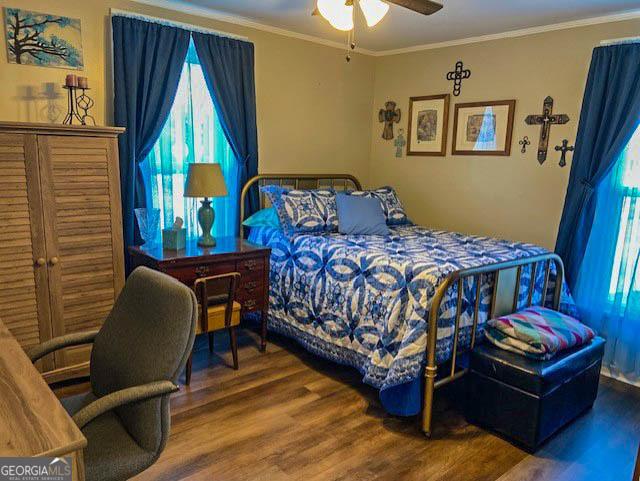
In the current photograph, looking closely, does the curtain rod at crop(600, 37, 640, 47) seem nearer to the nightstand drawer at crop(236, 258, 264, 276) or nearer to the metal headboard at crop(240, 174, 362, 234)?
the metal headboard at crop(240, 174, 362, 234)

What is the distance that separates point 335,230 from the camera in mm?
3465

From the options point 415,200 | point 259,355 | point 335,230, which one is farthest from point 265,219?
point 415,200

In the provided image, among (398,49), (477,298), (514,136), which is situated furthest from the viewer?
(398,49)

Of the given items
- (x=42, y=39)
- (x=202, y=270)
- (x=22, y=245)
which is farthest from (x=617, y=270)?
(x=42, y=39)

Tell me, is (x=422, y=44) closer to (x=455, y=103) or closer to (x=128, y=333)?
(x=455, y=103)

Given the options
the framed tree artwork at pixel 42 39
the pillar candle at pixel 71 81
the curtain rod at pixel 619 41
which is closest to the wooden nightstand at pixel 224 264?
the pillar candle at pixel 71 81

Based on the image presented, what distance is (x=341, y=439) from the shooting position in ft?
7.63

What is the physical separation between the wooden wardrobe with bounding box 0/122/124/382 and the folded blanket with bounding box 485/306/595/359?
6.96ft

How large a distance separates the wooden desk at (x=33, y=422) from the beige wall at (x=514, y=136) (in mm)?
3297

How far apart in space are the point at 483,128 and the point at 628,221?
126cm

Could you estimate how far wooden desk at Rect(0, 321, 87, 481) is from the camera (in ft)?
3.19

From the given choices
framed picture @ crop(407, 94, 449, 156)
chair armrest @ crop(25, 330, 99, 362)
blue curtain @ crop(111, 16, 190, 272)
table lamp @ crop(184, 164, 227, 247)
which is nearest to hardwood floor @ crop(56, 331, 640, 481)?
chair armrest @ crop(25, 330, 99, 362)

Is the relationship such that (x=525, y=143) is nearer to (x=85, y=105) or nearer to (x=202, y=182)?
(x=202, y=182)

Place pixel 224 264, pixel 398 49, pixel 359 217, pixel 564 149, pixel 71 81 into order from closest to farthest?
pixel 71 81
pixel 224 264
pixel 564 149
pixel 359 217
pixel 398 49
